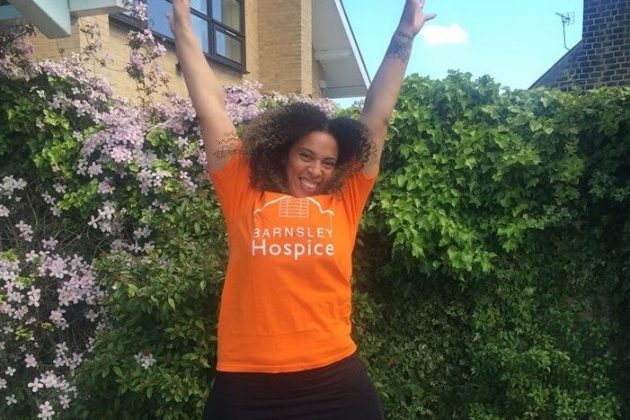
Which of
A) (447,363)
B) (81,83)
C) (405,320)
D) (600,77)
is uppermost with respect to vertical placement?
(600,77)

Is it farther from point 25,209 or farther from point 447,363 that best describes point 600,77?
point 25,209

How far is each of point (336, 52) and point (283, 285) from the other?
11414mm

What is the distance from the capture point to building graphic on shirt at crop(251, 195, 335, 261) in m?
1.89

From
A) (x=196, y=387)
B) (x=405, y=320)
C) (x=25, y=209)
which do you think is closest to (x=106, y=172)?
(x=25, y=209)

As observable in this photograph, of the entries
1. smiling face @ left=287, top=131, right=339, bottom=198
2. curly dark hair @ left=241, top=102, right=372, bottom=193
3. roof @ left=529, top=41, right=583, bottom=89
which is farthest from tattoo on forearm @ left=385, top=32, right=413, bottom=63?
roof @ left=529, top=41, right=583, bottom=89

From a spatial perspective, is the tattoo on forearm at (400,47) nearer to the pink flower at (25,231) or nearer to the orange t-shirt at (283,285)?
the orange t-shirt at (283,285)

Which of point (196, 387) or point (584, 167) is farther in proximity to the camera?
point (584, 167)

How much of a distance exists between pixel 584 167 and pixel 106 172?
2.65m

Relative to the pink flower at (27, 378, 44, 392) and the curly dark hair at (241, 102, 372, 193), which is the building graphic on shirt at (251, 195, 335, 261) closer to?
the curly dark hair at (241, 102, 372, 193)

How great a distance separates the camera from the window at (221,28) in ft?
30.9

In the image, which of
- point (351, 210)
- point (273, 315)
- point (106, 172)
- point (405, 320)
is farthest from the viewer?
point (106, 172)

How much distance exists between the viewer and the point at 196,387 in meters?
2.83

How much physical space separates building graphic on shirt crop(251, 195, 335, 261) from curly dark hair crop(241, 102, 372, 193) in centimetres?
10

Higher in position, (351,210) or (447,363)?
(351,210)
